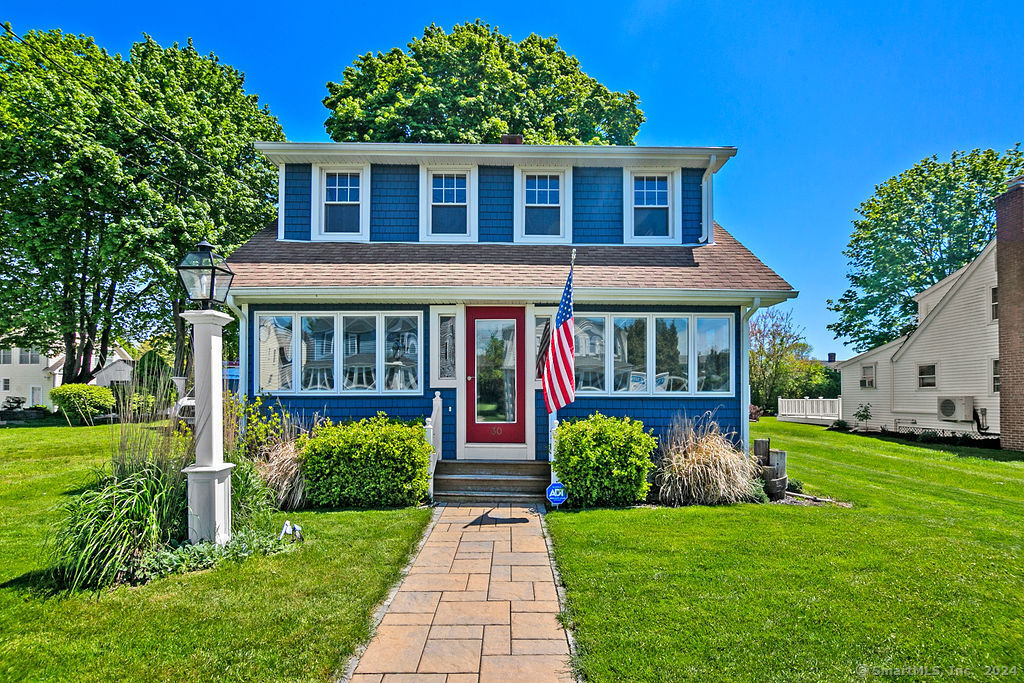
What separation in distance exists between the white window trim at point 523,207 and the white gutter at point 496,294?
5.61 ft

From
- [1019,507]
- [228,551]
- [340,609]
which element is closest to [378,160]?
[228,551]

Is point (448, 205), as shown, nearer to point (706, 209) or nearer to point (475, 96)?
point (706, 209)

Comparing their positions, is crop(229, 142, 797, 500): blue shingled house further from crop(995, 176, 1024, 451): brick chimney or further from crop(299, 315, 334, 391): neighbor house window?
crop(995, 176, 1024, 451): brick chimney

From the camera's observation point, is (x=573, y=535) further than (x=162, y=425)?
Yes

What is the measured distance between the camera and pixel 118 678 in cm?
303

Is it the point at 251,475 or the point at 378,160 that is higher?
the point at 378,160

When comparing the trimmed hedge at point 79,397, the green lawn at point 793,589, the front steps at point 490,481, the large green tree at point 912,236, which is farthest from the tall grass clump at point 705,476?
the large green tree at point 912,236

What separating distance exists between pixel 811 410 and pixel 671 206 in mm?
19916

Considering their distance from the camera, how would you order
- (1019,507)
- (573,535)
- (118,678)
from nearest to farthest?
(118,678) → (573,535) → (1019,507)

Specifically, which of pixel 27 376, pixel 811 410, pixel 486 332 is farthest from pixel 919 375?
pixel 27 376

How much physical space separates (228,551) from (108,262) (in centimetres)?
1590

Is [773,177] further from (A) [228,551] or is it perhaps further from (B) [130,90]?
(B) [130,90]

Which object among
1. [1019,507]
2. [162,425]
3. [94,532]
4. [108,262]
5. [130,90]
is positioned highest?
[130,90]

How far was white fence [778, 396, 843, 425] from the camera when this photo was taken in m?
23.5
